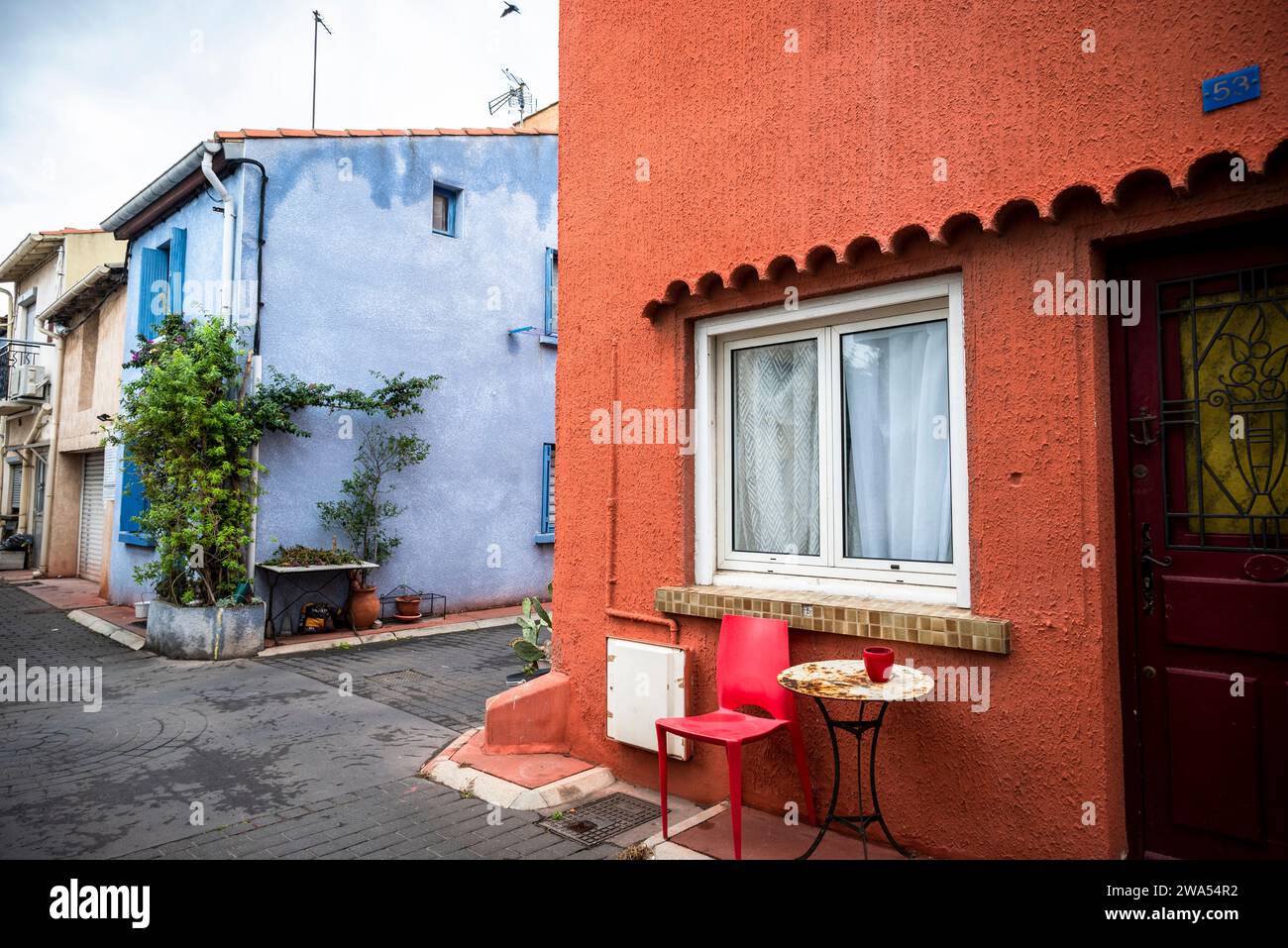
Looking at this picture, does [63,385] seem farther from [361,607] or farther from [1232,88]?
[1232,88]

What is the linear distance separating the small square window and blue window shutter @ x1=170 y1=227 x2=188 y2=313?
3474 mm

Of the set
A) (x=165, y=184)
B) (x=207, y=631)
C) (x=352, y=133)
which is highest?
(x=352, y=133)

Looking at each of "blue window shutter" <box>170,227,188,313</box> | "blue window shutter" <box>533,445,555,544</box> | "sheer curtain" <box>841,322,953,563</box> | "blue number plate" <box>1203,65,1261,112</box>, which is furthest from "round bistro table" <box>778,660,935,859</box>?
"blue window shutter" <box>170,227,188,313</box>

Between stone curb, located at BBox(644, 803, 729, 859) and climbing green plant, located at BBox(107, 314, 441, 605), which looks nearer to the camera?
stone curb, located at BBox(644, 803, 729, 859)

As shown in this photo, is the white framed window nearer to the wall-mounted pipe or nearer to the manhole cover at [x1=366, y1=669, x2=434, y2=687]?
the wall-mounted pipe

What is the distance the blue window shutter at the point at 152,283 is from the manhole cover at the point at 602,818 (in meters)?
11.0

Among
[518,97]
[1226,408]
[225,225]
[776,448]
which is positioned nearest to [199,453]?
[225,225]

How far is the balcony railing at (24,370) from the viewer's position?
17781 millimetres

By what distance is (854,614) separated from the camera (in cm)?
363

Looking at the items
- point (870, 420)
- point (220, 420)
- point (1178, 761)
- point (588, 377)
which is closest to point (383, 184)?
point (220, 420)

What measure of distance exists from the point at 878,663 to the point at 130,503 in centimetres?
1220

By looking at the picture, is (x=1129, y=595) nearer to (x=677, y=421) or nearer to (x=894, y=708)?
(x=894, y=708)

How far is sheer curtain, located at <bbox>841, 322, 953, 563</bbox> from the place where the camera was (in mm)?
3713
